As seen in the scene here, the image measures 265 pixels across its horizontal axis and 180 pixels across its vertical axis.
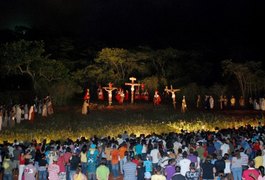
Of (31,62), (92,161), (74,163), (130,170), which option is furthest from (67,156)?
(31,62)

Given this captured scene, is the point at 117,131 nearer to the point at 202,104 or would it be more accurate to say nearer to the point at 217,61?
the point at 202,104

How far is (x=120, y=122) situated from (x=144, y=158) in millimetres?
13088

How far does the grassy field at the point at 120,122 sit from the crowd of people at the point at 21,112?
46 centimetres

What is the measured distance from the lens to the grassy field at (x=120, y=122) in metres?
22.4

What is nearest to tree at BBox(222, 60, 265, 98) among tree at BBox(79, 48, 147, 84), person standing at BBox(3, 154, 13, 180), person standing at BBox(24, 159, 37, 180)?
tree at BBox(79, 48, 147, 84)

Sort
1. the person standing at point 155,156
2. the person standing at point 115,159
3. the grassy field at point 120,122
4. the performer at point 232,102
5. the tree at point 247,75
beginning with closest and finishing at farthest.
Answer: the person standing at point 155,156
the person standing at point 115,159
the grassy field at point 120,122
the performer at point 232,102
the tree at point 247,75

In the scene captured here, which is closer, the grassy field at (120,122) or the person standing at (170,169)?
the person standing at (170,169)

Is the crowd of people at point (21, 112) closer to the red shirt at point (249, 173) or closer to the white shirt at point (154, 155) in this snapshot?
the white shirt at point (154, 155)

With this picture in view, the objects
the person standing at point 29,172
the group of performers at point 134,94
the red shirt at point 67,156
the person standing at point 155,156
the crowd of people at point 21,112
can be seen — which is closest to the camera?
the person standing at point 29,172

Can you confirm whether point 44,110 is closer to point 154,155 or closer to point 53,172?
point 154,155

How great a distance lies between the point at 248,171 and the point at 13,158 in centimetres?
757

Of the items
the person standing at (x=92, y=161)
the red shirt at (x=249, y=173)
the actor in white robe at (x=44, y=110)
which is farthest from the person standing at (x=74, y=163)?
the actor in white robe at (x=44, y=110)

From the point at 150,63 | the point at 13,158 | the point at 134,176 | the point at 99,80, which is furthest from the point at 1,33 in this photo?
the point at 134,176

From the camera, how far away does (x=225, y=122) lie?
25.6 meters
